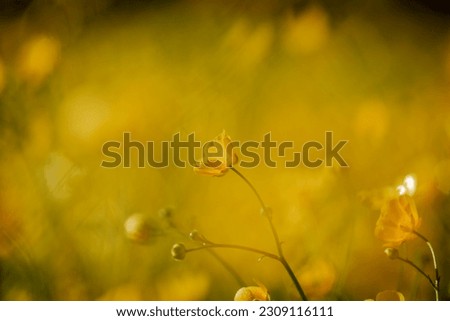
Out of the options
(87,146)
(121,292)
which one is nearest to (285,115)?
(87,146)

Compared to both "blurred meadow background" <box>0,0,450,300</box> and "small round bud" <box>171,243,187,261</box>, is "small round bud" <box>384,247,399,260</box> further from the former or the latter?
"small round bud" <box>171,243,187,261</box>

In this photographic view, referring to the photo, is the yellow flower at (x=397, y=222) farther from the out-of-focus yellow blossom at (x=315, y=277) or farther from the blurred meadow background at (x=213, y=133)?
the out-of-focus yellow blossom at (x=315, y=277)

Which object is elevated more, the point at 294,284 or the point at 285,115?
the point at 285,115

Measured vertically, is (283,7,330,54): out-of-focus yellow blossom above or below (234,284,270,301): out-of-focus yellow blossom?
above

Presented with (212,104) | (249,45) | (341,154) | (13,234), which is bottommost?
(13,234)

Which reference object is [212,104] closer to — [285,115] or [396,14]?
[285,115]

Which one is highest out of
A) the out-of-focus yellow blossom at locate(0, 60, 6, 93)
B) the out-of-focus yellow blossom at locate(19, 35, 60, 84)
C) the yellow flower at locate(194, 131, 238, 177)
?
the out-of-focus yellow blossom at locate(19, 35, 60, 84)

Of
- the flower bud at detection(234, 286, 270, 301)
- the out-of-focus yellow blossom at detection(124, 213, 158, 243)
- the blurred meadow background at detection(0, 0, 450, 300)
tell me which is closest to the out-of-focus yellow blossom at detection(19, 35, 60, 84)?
the blurred meadow background at detection(0, 0, 450, 300)
